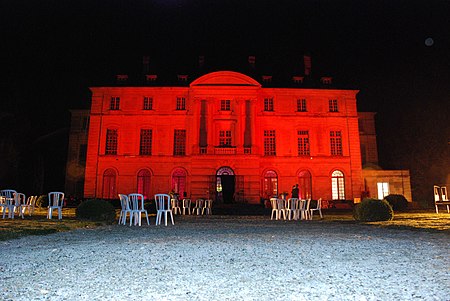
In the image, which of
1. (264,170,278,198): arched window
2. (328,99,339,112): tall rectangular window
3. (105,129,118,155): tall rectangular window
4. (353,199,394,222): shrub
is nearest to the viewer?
(353,199,394,222): shrub

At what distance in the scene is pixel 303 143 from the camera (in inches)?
1133

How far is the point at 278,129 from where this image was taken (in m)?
28.6

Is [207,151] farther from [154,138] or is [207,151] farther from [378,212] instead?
[378,212]

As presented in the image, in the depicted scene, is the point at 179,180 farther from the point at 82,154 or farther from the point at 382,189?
the point at 382,189

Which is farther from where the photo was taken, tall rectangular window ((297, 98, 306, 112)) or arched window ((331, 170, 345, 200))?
tall rectangular window ((297, 98, 306, 112))

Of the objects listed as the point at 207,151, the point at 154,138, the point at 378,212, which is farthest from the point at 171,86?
the point at 378,212

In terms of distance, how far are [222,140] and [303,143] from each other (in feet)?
22.2

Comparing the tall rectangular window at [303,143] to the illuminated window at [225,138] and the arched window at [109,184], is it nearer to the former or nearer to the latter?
the illuminated window at [225,138]

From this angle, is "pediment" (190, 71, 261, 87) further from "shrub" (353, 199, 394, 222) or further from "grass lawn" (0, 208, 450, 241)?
"grass lawn" (0, 208, 450, 241)

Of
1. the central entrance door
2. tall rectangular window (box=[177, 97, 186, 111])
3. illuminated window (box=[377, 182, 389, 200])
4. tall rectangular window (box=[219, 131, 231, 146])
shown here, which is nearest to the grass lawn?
the central entrance door

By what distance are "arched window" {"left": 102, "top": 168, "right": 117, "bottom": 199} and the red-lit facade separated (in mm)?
76

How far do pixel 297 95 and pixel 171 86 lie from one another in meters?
10.5

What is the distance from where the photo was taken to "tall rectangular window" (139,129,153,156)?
28234mm

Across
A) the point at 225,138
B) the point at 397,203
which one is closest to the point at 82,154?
the point at 225,138
